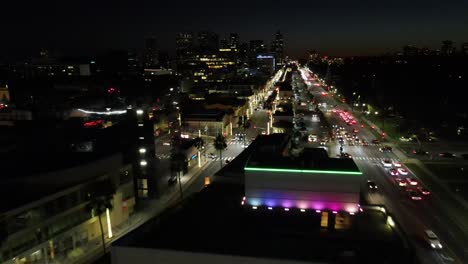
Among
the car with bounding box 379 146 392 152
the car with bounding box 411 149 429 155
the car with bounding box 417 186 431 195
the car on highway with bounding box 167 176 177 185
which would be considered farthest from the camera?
the car with bounding box 379 146 392 152

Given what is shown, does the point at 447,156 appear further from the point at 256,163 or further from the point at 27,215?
the point at 27,215

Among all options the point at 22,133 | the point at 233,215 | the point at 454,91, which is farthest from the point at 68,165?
the point at 454,91

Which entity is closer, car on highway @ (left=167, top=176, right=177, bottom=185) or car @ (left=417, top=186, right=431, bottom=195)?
car @ (left=417, top=186, right=431, bottom=195)

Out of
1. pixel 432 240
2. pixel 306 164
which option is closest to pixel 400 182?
pixel 432 240

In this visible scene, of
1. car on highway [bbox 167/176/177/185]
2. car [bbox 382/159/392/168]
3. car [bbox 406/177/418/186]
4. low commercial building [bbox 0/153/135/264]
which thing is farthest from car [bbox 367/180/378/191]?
low commercial building [bbox 0/153/135/264]

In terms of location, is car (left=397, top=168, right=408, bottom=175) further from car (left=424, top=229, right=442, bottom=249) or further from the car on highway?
the car on highway

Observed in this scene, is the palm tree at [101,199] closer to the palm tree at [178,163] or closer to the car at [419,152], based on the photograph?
the palm tree at [178,163]
